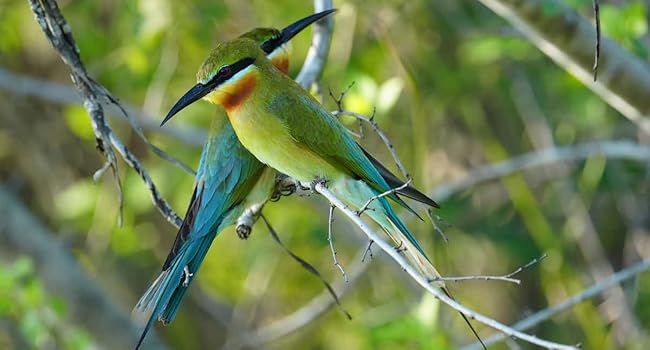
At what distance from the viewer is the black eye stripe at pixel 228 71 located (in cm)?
241

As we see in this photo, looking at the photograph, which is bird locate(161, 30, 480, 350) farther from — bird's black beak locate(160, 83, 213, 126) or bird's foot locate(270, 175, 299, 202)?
bird's foot locate(270, 175, 299, 202)

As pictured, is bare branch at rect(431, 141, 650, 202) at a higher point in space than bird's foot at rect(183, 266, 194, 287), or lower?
higher

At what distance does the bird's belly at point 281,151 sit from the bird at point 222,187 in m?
0.23

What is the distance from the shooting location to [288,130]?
96.7 inches

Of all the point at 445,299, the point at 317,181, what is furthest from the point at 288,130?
the point at 445,299

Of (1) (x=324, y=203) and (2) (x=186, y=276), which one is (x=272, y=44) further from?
(1) (x=324, y=203)

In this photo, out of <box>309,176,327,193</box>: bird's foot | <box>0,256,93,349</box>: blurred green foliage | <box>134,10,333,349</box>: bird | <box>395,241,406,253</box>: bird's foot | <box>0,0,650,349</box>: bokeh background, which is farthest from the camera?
<box>0,0,650,349</box>: bokeh background

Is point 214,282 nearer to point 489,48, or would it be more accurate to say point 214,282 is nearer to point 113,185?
point 113,185

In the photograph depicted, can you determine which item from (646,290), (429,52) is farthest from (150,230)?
(646,290)

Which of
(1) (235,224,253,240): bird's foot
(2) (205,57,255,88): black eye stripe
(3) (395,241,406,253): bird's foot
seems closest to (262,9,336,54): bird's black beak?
(2) (205,57,255,88): black eye stripe

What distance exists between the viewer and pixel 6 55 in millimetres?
4930

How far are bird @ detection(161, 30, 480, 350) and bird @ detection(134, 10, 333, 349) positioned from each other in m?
0.24

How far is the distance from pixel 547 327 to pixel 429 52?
1304mm

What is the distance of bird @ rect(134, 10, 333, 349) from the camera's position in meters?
2.53
